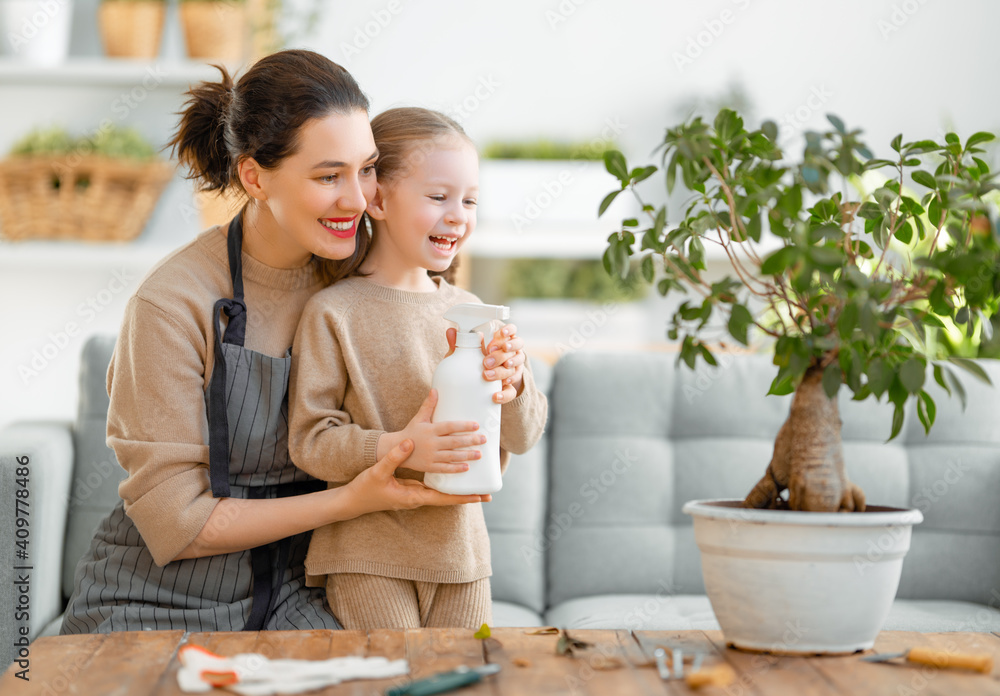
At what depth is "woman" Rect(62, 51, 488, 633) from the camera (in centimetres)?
125

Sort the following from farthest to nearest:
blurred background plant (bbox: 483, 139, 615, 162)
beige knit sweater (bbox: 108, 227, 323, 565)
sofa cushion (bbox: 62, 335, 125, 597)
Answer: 1. blurred background plant (bbox: 483, 139, 615, 162)
2. sofa cushion (bbox: 62, 335, 125, 597)
3. beige knit sweater (bbox: 108, 227, 323, 565)

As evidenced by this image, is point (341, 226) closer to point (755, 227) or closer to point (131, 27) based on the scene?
point (755, 227)

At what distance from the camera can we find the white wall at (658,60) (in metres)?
3.73

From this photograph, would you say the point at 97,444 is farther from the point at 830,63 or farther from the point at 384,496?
the point at 830,63

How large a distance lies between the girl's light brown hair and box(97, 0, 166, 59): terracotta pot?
6.29 feet

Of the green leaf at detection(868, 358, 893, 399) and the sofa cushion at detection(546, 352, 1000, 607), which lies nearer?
the green leaf at detection(868, 358, 893, 399)

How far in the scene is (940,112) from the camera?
12.2 ft

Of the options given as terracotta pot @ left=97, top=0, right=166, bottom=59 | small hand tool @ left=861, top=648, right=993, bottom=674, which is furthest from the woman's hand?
terracotta pot @ left=97, top=0, right=166, bottom=59

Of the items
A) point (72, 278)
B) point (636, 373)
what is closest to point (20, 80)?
point (72, 278)

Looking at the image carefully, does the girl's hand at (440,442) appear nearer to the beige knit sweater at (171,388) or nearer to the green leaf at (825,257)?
the beige knit sweater at (171,388)

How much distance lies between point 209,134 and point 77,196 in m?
1.63

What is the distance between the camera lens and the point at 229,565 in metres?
1.34

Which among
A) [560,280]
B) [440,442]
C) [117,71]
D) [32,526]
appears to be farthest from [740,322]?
[560,280]

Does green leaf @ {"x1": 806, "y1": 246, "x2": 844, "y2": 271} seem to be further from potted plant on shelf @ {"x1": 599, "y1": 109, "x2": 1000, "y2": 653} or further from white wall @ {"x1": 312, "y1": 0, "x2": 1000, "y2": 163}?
white wall @ {"x1": 312, "y1": 0, "x2": 1000, "y2": 163}
